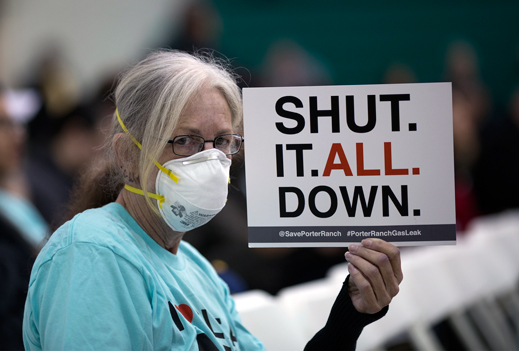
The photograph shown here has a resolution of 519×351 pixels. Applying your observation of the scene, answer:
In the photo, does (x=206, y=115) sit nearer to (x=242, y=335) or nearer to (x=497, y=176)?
(x=242, y=335)

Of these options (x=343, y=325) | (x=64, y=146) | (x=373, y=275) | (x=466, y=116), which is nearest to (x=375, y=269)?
(x=373, y=275)

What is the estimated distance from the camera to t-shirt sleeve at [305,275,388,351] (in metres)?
1.60

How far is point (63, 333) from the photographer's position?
49.0 inches

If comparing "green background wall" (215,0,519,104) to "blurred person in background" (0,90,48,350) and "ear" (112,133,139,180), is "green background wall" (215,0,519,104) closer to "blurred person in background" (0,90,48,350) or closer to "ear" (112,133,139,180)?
"blurred person in background" (0,90,48,350)

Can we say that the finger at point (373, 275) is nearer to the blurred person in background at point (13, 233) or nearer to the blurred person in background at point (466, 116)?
the blurred person in background at point (13, 233)

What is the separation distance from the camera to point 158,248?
5.24 feet

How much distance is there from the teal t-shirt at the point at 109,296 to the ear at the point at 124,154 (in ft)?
0.37

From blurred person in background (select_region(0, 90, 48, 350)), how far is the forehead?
777mm

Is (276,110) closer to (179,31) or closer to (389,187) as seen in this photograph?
(389,187)

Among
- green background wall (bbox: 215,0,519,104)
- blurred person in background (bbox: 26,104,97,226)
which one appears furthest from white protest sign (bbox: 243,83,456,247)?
green background wall (bbox: 215,0,519,104)

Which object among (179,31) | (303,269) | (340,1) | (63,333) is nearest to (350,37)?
(340,1)

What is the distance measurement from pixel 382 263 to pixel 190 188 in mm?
557

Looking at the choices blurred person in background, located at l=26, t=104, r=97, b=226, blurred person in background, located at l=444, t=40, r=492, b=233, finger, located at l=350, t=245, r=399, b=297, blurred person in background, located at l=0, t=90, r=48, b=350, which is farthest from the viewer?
blurred person in background, located at l=444, t=40, r=492, b=233

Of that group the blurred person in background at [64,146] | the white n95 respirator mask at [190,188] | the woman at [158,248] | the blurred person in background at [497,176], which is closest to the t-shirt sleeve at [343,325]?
the woman at [158,248]
